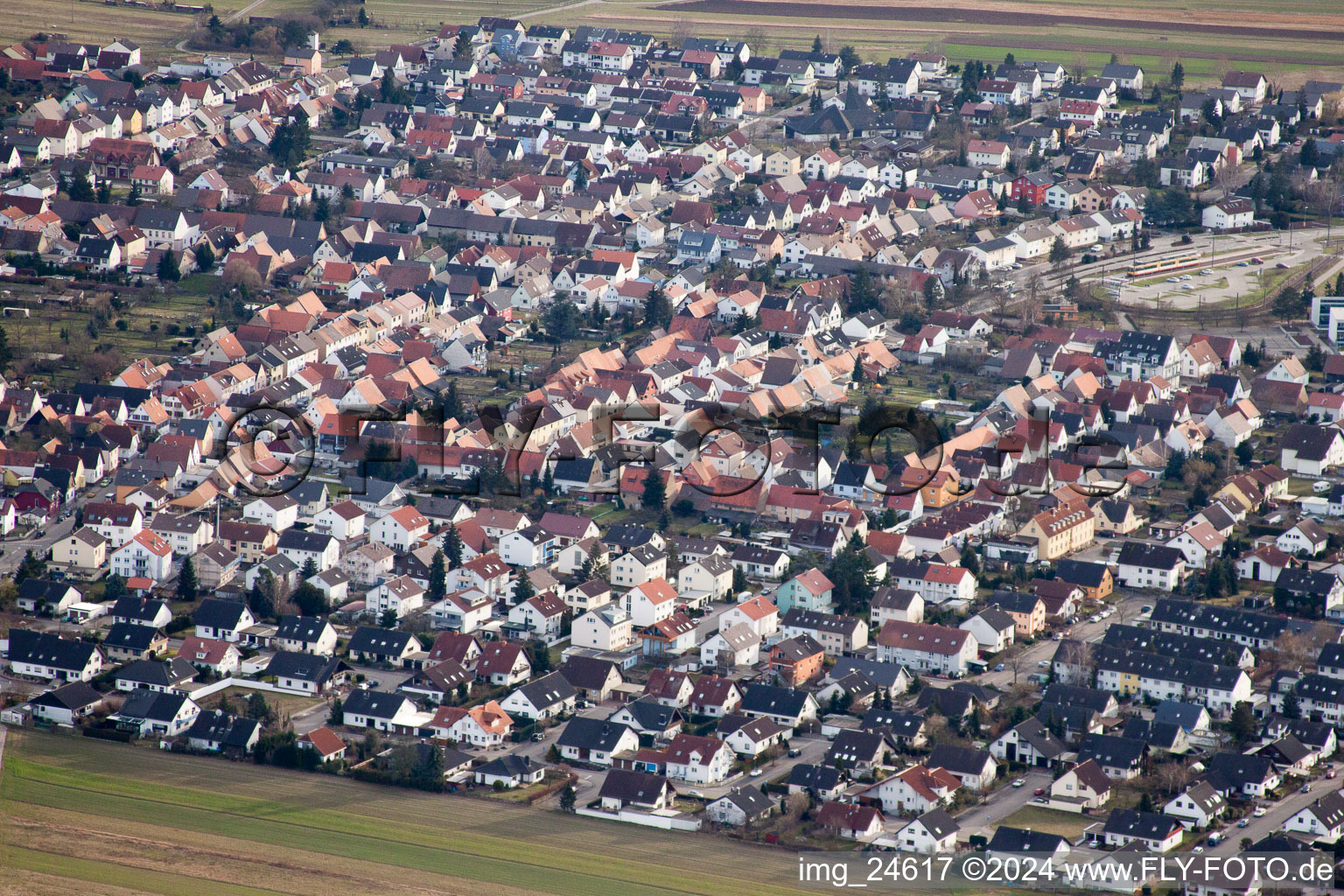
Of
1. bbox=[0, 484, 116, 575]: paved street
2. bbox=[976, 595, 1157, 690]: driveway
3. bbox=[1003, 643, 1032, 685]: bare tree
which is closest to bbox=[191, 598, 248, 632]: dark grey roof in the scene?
bbox=[0, 484, 116, 575]: paved street

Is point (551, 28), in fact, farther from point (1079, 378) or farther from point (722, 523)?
point (722, 523)

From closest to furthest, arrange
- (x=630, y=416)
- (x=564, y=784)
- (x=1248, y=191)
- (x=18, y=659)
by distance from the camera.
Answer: (x=564, y=784) < (x=18, y=659) < (x=630, y=416) < (x=1248, y=191)

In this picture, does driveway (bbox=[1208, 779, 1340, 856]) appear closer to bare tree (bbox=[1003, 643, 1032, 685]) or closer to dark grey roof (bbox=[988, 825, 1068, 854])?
dark grey roof (bbox=[988, 825, 1068, 854])

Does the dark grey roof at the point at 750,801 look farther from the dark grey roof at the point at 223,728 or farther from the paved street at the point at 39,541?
the paved street at the point at 39,541

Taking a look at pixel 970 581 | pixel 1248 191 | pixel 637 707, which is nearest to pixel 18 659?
pixel 637 707

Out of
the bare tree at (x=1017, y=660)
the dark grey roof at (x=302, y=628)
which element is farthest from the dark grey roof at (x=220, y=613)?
the bare tree at (x=1017, y=660)

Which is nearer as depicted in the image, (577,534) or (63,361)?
(577,534)
